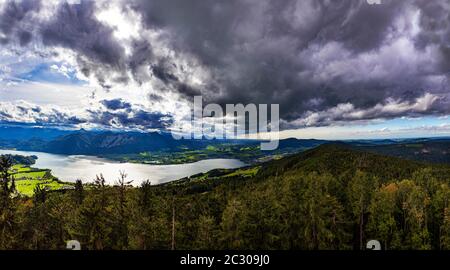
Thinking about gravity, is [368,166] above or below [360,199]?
below

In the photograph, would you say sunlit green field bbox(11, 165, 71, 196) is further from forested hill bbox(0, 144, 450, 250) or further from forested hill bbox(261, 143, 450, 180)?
forested hill bbox(261, 143, 450, 180)

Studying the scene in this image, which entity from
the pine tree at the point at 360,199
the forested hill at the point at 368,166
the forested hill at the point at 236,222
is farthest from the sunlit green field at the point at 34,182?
the forested hill at the point at 368,166

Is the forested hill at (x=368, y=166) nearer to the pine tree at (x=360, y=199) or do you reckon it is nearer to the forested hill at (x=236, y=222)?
the pine tree at (x=360, y=199)

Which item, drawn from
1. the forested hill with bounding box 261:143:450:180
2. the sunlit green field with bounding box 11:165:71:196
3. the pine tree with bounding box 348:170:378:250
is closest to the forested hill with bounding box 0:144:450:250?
the pine tree with bounding box 348:170:378:250

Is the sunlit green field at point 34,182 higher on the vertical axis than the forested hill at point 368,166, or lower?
lower

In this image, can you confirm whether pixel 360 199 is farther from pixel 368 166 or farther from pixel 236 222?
pixel 368 166

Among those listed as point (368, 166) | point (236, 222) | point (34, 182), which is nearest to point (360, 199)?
point (236, 222)

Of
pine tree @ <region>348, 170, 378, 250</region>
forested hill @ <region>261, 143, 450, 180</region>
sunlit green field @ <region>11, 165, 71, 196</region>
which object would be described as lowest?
sunlit green field @ <region>11, 165, 71, 196</region>

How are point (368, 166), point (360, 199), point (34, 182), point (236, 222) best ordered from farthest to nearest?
point (368, 166)
point (34, 182)
point (360, 199)
point (236, 222)

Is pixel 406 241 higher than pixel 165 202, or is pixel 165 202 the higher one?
pixel 165 202

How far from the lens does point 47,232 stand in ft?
159
